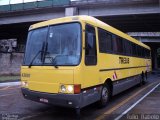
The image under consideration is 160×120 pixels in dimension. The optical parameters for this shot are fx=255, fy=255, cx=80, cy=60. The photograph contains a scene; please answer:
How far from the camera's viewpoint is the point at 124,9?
25.5 meters

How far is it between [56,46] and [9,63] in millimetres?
25619

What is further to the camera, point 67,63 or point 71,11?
point 71,11

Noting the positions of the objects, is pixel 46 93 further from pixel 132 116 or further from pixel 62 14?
pixel 62 14

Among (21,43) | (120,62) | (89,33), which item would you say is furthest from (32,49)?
(21,43)

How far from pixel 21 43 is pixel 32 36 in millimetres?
42494

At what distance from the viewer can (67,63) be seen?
23.5 ft

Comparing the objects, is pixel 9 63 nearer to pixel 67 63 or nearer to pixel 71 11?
pixel 71 11

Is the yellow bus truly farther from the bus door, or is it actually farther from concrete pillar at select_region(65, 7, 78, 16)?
concrete pillar at select_region(65, 7, 78, 16)

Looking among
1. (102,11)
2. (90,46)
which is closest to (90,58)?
(90,46)

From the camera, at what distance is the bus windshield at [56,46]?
23.8 feet

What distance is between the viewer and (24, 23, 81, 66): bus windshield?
7250 millimetres

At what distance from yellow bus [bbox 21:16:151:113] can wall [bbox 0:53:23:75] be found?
23.9 metres

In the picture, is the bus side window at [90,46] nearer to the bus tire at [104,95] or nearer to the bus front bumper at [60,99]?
the bus front bumper at [60,99]

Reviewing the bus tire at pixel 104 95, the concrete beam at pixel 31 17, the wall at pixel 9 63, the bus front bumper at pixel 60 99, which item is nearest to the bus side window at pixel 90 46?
the bus front bumper at pixel 60 99
